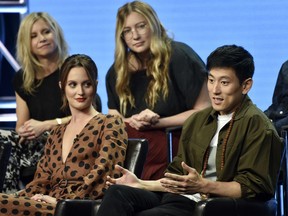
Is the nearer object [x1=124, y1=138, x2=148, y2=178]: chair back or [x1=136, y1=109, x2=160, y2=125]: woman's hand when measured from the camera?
[x1=124, y1=138, x2=148, y2=178]: chair back

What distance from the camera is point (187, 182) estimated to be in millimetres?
4145

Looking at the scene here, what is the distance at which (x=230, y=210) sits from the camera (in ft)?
13.3

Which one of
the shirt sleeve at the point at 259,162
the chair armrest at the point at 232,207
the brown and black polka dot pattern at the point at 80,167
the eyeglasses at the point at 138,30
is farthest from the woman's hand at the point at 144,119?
the chair armrest at the point at 232,207

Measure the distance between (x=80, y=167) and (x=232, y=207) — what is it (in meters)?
1.14

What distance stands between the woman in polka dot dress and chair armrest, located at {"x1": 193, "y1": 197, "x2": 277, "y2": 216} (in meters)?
0.93

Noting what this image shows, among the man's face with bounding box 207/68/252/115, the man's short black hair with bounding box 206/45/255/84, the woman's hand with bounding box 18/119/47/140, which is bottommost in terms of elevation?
the woman's hand with bounding box 18/119/47/140

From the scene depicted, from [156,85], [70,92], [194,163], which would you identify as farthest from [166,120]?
[194,163]

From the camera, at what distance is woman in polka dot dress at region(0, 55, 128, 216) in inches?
189

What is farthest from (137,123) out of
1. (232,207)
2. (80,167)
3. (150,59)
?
(232,207)

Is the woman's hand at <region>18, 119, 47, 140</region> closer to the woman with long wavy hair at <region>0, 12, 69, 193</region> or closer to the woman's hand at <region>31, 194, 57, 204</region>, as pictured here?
the woman with long wavy hair at <region>0, 12, 69, 193</region>

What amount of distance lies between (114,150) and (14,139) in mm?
1166

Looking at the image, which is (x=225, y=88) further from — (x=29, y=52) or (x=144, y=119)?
(x=29, y=52)

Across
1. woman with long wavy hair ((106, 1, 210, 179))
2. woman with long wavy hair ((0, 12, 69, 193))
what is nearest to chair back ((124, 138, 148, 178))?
woman with long wavy hair ((106, 1, 210, 179))

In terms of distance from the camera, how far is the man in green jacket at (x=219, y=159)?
419 cm
